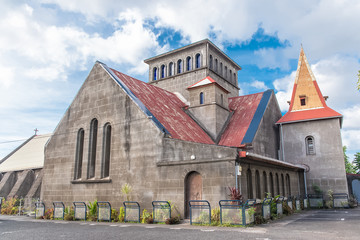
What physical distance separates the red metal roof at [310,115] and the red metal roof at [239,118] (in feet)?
10.8

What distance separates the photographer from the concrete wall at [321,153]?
1012 inches

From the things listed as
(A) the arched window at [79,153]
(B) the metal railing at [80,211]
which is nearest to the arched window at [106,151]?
(B) the metal railing at [80,211]

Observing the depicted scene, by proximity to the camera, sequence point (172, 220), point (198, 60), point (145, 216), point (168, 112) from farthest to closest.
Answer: point (198, 60) < point (168, 112) < point (145, 216) < point (172, 220)

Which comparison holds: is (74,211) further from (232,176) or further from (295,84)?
(295,84)

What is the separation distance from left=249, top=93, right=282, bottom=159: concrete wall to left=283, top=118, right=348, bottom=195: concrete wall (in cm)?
131

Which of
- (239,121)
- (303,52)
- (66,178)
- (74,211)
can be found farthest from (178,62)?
(74,211)

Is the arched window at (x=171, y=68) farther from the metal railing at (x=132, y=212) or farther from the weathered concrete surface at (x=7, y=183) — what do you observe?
the weathered concrete surface at (x=7, y=183)

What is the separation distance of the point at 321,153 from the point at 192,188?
1559cm

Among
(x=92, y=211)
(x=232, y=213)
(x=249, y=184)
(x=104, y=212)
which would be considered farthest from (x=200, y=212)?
(x=92, y=211)

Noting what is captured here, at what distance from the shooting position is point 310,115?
27.8 metres

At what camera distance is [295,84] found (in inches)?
1227

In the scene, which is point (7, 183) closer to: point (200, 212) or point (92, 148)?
point (92, 148)

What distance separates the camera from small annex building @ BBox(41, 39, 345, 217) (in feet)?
54.0

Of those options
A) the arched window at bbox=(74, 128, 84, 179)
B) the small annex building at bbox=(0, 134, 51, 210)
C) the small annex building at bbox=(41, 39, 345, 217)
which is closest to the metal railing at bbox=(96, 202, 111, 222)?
the small annex building at bbox=(41, 39, 345, 217)
